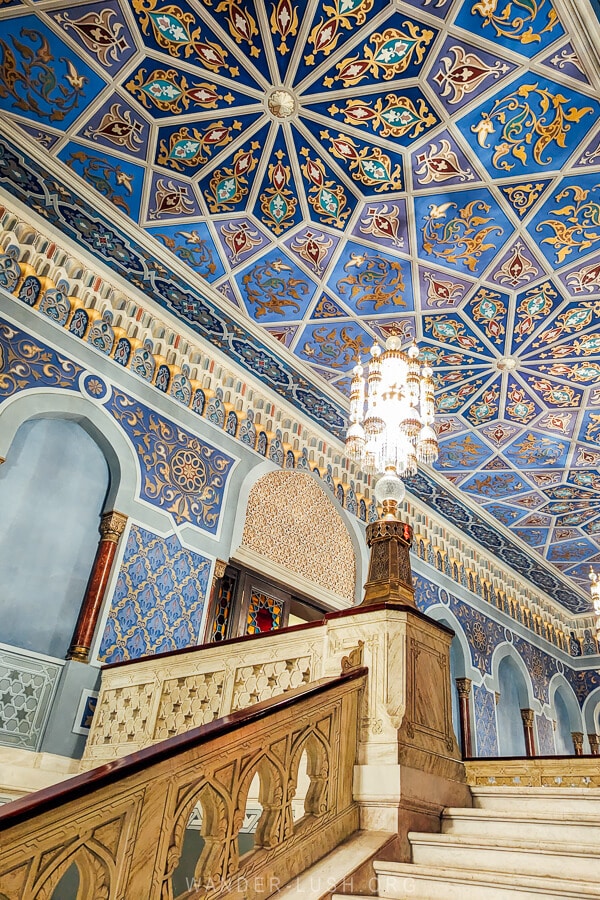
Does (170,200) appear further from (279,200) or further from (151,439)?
(151,439)

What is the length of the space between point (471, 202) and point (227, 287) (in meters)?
2.61

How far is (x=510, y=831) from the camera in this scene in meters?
2.96

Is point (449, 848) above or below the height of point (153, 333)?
below

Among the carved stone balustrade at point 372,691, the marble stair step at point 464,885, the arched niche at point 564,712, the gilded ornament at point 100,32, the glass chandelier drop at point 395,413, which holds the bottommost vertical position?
the marble stair step at point 464,885

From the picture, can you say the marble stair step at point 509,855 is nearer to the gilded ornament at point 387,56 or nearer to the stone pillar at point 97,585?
the stone pillar at point 97,585

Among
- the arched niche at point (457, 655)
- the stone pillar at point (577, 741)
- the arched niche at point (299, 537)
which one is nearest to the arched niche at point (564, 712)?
the stone pillar at point (577, 741)

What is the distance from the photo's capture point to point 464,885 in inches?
92.3

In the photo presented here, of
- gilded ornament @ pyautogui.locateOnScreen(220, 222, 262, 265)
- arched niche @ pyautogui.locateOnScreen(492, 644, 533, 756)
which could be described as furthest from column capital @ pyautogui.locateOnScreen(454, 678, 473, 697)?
gilded ornament @ pyautogui.locateOnScreen(220, 222, 262, 265)

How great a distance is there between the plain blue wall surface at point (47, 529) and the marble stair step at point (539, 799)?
3.37 m

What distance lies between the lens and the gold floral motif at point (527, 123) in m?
4.87

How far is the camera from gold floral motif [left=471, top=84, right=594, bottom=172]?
4870 mm

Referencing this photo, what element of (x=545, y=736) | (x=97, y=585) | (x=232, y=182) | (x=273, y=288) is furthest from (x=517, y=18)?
(x=545, y=736)

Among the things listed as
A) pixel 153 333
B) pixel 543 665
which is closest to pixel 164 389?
pixel 153 333

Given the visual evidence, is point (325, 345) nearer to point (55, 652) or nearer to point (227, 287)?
point (227, 287)
